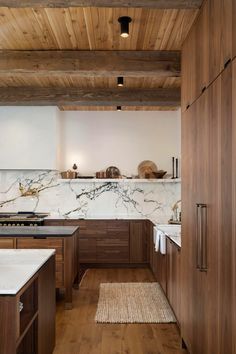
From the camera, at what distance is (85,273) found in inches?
238

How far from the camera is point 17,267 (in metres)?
2.39

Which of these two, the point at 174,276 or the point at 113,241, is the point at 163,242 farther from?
the point at 113,241

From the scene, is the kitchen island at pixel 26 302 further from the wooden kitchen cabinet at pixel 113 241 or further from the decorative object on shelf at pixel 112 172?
the decorative object on shelf at pixel 112 172

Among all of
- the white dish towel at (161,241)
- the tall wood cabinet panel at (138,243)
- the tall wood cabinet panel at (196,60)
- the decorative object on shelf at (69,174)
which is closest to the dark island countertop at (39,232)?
the white dish towel at (161,241)

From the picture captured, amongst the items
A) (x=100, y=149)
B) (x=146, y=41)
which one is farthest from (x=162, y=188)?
(x=146, y=41)

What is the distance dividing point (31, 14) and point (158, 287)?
3940 mm

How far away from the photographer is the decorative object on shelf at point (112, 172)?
6.93m

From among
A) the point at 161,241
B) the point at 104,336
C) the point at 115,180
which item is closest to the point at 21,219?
the point at 115,180

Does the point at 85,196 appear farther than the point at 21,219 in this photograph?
Yes

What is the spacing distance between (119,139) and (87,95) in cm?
172

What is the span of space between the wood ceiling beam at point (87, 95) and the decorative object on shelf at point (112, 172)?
Result: 164cm

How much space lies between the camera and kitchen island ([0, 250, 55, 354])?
185cm

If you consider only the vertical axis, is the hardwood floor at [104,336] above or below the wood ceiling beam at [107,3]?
below

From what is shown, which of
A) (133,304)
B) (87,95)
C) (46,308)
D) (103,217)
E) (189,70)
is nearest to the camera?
(46,308)
